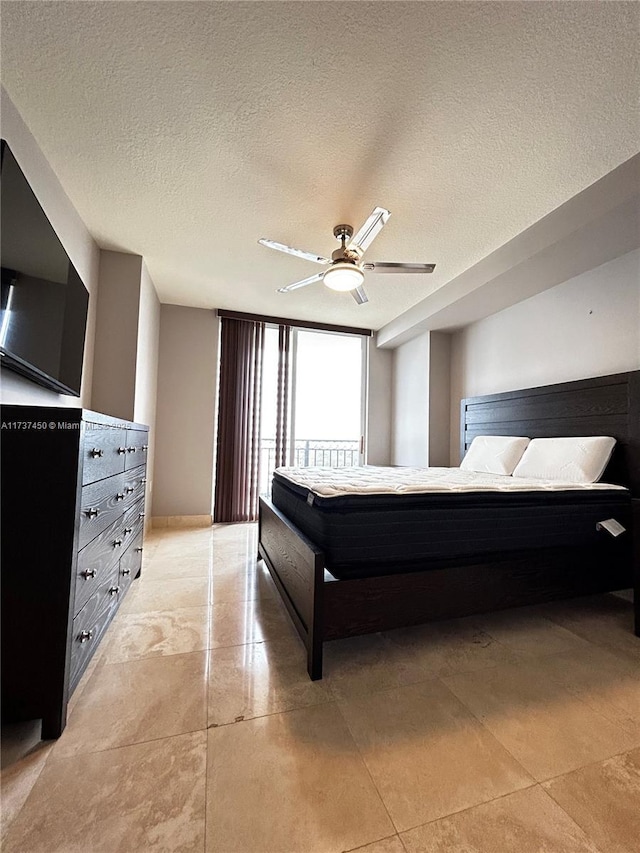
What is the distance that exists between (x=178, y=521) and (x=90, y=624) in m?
2.77

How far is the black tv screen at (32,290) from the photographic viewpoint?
1.36 m

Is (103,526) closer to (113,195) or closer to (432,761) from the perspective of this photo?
(432,761)

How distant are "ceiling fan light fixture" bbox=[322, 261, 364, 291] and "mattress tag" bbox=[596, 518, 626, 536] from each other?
2032 millimetres

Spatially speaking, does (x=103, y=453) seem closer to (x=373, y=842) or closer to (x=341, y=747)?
(x=341, y=747)

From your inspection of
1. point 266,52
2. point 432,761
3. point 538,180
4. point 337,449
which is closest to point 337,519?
point 432,761

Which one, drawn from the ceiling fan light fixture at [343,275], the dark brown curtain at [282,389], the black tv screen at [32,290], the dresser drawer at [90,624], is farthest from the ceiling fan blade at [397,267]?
the dresser drawer at [90,624]

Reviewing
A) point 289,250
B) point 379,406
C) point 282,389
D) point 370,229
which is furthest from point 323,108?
point 379,406

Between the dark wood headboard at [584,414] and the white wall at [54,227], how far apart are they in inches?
137

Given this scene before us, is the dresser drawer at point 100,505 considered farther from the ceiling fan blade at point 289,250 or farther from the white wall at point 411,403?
the white wall at point 411,403

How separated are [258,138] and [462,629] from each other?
107 inches

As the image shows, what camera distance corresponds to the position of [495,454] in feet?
10.2

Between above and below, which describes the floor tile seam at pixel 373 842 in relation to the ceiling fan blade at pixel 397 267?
below

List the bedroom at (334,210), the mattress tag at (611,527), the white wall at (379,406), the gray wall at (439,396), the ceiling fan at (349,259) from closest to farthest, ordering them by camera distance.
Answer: the bedroom at (334,210), the mattress tag at (611,527), the ceiling fan at (349,259), the gray wall at (439,396), the white wall at (379,406)

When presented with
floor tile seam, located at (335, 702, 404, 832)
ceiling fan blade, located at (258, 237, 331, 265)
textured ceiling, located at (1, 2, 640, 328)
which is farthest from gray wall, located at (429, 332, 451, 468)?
floor tile seam, located at (335, 702, 404, 832)
